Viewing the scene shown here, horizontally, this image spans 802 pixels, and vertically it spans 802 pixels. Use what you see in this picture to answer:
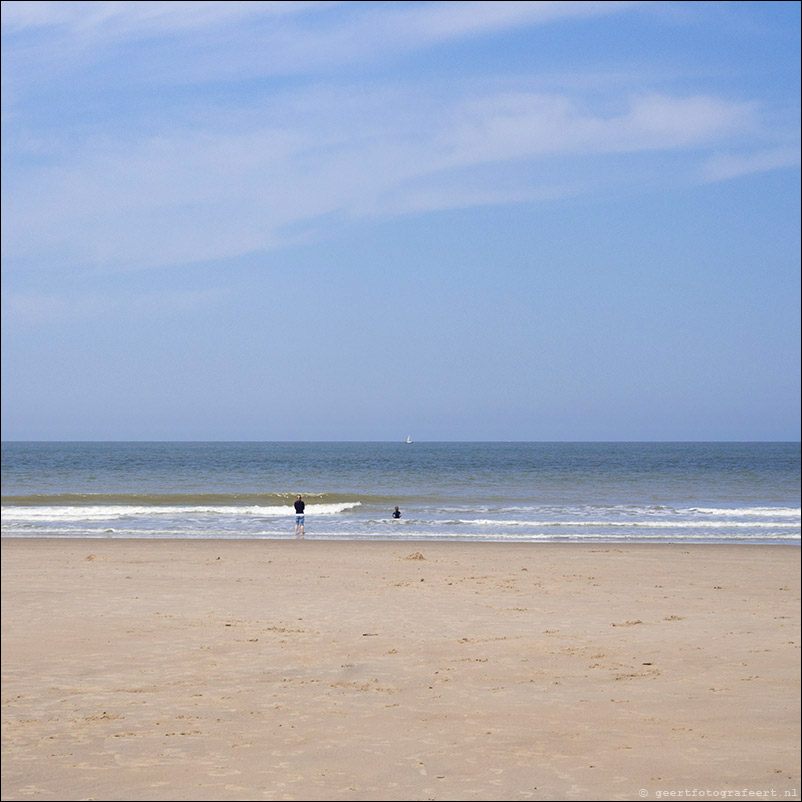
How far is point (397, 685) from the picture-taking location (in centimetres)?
863

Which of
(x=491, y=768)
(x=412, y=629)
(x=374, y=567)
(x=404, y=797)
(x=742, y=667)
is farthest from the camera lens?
(x=374, y=567)

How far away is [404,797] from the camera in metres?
5.77

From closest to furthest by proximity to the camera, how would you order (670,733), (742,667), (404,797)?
(404,797) → (670,733) → (742,667)

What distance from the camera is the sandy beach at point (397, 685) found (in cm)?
615

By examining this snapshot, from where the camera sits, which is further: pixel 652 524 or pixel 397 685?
pixel 652 524

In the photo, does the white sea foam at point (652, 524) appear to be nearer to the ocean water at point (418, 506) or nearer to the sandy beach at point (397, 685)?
the ocean water at point (418, 506)

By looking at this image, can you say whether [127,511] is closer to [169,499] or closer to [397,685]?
[169,499]

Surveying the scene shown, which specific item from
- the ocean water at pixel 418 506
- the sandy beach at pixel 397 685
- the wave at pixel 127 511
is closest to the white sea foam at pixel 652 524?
the ocean water at pixel 418 506

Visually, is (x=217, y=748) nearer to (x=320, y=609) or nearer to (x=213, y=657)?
(x=213, y=657)

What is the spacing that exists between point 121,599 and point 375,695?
6.60 meters

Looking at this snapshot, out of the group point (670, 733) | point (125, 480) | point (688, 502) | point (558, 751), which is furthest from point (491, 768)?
point (125, 480)

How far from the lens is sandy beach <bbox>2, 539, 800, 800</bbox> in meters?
6.15

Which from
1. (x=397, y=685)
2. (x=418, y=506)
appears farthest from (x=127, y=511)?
(x=397, y=685)

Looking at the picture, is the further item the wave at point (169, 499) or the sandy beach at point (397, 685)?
the wave at point (169, 499)
